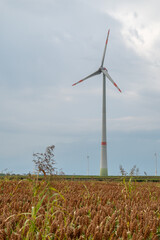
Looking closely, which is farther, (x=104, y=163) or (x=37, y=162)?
(x=104, y=163)

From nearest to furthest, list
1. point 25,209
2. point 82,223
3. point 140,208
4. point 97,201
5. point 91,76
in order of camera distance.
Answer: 1. point 82,223
2. point 25,209
3. point 140,208
4. point 97,201
5. point 91,76

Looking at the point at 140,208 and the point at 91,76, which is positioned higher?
the point at 91,76

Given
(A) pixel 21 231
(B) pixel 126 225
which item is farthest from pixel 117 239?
(A) pixel 21 231

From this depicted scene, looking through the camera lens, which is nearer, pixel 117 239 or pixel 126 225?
pixel 117 239

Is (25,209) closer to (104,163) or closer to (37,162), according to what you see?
(37,162)

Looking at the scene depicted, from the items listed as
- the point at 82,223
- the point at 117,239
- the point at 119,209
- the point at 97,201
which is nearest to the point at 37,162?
the point at 97,201


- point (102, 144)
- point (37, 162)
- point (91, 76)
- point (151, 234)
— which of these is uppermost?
point (91, 76)

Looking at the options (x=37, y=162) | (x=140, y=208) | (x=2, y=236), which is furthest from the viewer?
(x=37, y=162)

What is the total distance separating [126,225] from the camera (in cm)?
562

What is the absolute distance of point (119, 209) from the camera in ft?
24.0

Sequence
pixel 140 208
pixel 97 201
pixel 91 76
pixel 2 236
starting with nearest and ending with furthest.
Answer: pixel 2 236, pixel 140 208, pixel 97 201, pixel 91 76

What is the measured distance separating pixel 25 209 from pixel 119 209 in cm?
236

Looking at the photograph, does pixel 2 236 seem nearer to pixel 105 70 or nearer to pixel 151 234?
pixel 151 234

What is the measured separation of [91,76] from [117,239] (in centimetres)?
5822
